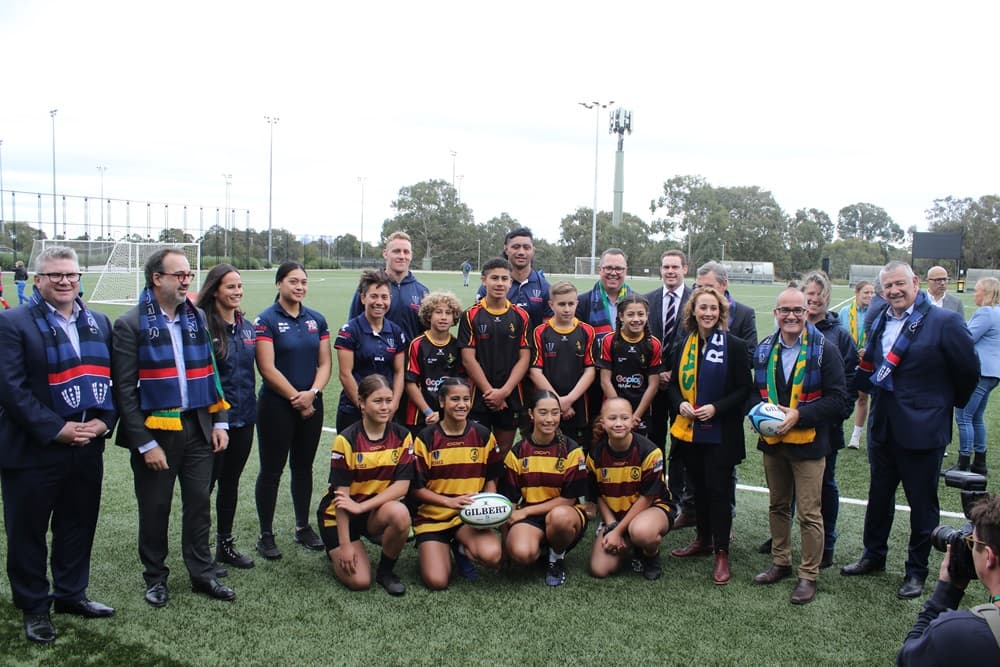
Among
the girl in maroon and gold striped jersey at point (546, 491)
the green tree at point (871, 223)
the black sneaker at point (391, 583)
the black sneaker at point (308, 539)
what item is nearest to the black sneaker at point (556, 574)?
the girl in maroon and gold striped jersey at point (546, 491)

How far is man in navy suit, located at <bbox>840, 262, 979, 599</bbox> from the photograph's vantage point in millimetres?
4500

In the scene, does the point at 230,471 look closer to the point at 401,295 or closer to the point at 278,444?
the point at 278,444

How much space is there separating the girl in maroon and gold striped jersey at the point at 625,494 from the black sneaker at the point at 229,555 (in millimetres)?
2234

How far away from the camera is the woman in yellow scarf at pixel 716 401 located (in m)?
4.77

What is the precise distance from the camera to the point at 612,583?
4730 mm

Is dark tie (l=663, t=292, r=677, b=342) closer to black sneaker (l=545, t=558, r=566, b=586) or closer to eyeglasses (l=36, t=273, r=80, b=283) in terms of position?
black sneaker (l=545, t=558, r=566, b=586)

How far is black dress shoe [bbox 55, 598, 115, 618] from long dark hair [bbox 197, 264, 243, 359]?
1.50 metres

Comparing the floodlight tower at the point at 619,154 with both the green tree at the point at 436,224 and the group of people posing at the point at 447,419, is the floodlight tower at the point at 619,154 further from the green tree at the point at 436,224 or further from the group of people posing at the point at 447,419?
the group of people posing at the point at 447,419

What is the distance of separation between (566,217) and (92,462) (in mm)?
86310

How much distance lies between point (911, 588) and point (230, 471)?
4237 mm

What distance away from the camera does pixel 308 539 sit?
5.30 m

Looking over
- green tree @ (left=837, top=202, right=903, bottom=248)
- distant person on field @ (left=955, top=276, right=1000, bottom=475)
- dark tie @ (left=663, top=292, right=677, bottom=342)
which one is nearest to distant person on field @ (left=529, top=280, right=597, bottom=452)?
dark tie @ (left=663, top=292, right=677, bottom=342)

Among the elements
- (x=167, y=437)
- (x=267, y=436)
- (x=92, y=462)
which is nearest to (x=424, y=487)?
(x=267, y=436)

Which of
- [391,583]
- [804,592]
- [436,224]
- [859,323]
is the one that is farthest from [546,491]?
[436,224]
